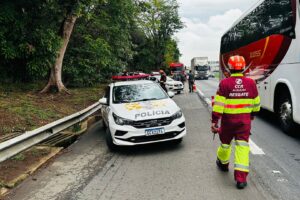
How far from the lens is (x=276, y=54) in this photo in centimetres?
924

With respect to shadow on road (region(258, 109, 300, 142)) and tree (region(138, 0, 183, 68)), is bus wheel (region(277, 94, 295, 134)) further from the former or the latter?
tree (region(138, 0, 183, 68))

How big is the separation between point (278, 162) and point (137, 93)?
3981 millimetres

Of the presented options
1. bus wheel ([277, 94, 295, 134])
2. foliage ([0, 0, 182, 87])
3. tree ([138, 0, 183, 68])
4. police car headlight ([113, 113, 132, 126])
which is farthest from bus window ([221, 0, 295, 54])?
tree ([138, 0, 183, 68])

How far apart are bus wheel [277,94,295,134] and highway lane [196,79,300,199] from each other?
0.67 feet

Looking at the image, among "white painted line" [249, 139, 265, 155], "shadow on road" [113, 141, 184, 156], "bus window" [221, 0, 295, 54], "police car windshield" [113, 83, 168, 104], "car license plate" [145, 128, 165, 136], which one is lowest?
"shadow on road" [113, 141, 184, 156]

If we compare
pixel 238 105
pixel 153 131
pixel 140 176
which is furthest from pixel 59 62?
pixel 238 105

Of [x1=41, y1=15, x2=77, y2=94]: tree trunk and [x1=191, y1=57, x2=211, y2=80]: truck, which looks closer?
[x1=41, y1=15, x2=77, y2=94]: tree trunk

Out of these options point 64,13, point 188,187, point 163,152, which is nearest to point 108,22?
point 64,13

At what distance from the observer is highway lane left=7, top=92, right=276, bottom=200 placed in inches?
196

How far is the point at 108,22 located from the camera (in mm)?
24172

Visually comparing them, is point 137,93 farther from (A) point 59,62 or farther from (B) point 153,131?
(A) point 59,62

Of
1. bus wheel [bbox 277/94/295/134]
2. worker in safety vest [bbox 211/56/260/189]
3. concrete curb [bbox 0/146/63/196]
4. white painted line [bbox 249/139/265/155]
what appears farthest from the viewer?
bus wheel [bbox 277/94/295/134]

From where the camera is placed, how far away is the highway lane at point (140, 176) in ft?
16.3

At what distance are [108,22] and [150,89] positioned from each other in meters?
16.0
